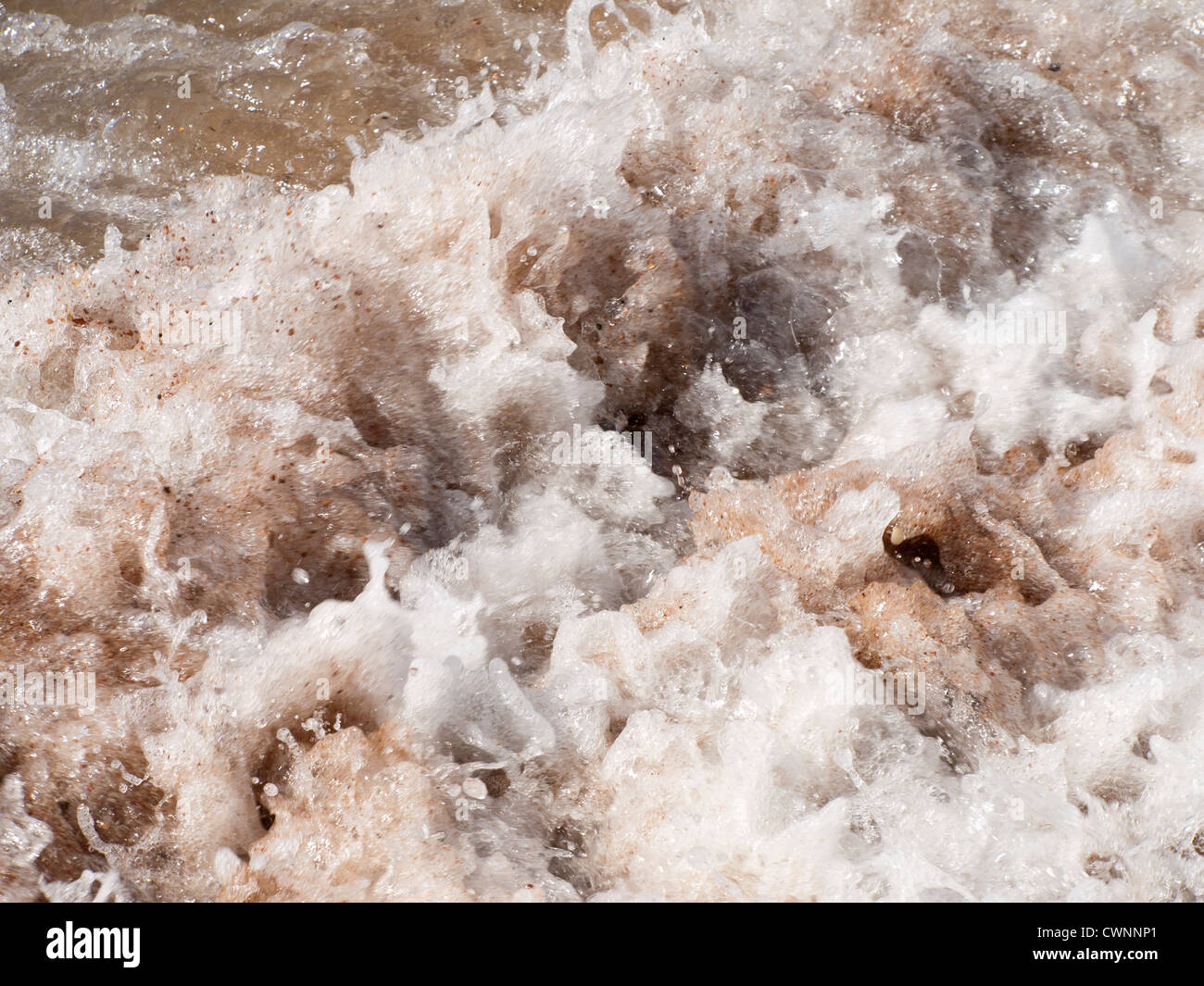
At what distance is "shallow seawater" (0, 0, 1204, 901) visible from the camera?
2.31 metres

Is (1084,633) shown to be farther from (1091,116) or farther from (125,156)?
(125,156)

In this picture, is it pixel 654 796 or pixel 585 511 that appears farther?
pixel 585 511

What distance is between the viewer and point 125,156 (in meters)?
3.40

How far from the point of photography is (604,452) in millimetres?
2865

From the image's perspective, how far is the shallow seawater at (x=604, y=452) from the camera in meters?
2.31

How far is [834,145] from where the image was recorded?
3.19 m

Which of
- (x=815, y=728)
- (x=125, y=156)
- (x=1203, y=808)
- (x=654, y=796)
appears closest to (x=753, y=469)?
(x=815, y=728)

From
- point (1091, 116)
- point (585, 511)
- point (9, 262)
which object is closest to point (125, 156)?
point (9, 262)
